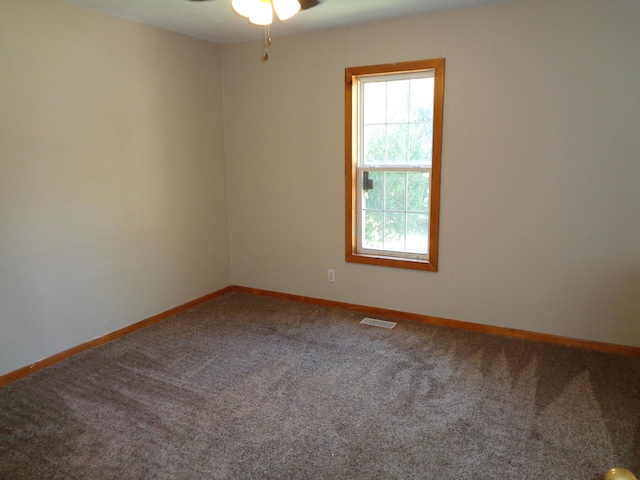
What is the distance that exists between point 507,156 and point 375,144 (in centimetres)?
106

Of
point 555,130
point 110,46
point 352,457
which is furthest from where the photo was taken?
point 110,46

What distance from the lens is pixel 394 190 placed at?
377 centimetres

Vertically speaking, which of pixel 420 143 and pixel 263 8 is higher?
pixel 263 8

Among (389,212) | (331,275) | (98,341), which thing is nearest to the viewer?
(98,341)

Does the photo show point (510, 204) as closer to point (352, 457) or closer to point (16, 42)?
point (352, 457)

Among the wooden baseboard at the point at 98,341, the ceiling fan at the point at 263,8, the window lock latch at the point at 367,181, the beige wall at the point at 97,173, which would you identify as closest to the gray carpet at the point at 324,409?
the wooden baseboard at the point at 98,341

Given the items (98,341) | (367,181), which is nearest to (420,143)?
(367,181)

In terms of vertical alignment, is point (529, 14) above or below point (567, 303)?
above

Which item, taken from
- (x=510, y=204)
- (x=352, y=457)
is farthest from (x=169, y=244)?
(x=510, y=204)

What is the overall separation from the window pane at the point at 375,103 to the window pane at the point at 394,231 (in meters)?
0.80

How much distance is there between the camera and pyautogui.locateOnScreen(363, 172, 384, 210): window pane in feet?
12.5

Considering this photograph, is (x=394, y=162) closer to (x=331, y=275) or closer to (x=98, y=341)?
(x=331, y=275)

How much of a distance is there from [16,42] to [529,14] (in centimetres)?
330

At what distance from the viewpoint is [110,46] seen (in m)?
3.28
